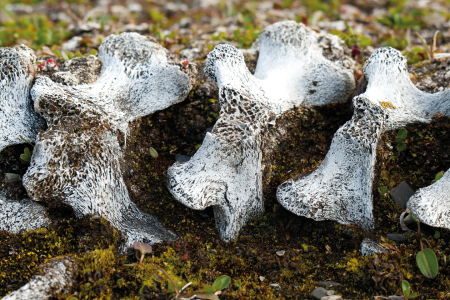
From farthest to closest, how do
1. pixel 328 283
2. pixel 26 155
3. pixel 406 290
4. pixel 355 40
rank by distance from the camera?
pixel 355 40, pixel 26 155, pixel 328 283, pixel 406 290

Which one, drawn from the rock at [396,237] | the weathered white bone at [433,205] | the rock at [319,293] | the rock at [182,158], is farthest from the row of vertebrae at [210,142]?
the rock at [319,293]

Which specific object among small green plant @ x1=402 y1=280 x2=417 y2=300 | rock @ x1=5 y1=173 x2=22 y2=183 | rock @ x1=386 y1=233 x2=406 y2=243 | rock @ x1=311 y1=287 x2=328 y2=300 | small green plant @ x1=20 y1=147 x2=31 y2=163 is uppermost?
small green plant @ x1=20 y1=147 x2=31 y2=163

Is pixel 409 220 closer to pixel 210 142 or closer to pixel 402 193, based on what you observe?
pixel 402 193

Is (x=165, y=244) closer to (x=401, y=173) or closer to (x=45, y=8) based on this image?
(x=401, y=173)

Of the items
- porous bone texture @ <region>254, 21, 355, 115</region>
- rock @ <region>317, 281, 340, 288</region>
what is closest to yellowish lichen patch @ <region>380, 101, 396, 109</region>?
porous bone texture @ <region>254, 21, 355, 115</region>

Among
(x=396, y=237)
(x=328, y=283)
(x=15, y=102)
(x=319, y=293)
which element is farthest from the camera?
(x=15, y=102)

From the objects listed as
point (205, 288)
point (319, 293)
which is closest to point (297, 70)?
point (319, 293)

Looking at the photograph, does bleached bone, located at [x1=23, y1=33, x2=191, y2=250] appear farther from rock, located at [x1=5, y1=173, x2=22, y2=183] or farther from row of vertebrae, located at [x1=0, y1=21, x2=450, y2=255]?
rock, located at [x1=5, y1=173, x2=22, y2=183]
